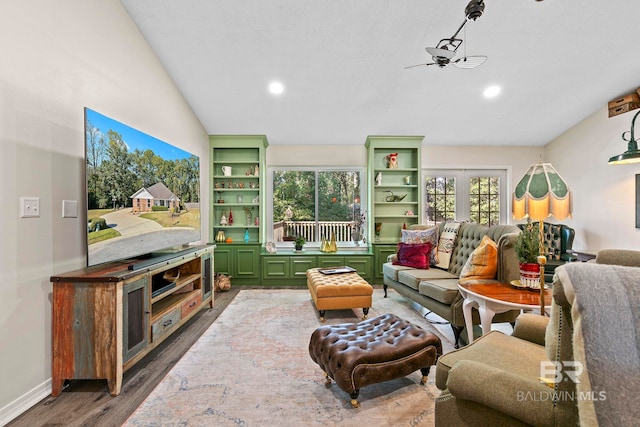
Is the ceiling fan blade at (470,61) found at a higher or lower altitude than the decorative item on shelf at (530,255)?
higher

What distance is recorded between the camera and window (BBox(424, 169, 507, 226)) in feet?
17.3

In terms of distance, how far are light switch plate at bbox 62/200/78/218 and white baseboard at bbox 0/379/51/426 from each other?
110 centimetres

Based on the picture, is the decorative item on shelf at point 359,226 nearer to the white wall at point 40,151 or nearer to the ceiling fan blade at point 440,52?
the ceiling fan blade at point 440,52

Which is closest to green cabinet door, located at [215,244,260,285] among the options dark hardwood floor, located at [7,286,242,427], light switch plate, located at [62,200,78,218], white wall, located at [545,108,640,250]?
dark hardwood floor, located at [7,286,242,427]

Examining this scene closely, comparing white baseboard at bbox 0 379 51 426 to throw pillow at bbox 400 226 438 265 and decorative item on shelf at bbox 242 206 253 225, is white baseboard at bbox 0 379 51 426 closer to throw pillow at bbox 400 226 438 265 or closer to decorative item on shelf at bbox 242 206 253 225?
decorative item on shelf at bbox 242 206 253 225

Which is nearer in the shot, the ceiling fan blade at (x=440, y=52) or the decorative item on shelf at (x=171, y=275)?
the ceiling fan blade at (x=440, y=52)

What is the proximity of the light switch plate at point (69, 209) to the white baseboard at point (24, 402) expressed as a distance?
1103 mm

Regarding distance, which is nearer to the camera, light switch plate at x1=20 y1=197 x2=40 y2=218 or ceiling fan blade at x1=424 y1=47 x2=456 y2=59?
light switch plate at x1=20 y1=197 x2=40 y2=218

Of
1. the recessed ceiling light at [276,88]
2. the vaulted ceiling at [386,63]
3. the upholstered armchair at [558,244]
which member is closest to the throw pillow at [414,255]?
the upholstered armchair at [558,244]

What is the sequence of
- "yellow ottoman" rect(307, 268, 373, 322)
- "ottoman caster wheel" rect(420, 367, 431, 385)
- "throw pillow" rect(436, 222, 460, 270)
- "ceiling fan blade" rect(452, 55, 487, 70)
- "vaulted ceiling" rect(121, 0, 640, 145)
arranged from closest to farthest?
"ottoman caster wheel" rect(420, 367, 431, 385) → "ceiling fan blade" rect(452, 55, 487, 70) → "vaulted ceiling" rect(121, 0, 640, 145) → "yellow ottoman" rect(307, 268, 373, 322) → "throw pillow" rect(436, 222, 460, 270)

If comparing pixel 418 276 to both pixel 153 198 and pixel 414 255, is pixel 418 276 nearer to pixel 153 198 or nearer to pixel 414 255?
pixel 414 255

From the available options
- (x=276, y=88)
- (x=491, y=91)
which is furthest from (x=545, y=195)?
(x=276, y=88)

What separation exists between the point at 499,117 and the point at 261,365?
463 centimetres

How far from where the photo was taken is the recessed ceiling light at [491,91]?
374cm
